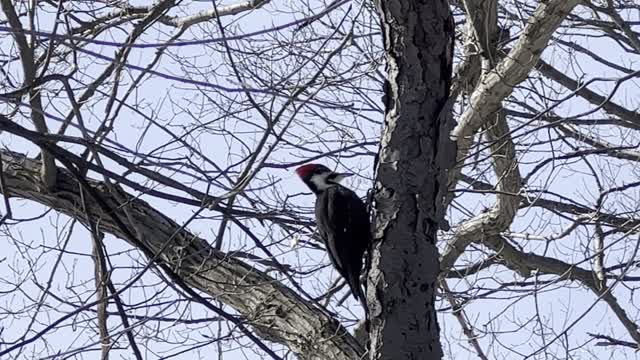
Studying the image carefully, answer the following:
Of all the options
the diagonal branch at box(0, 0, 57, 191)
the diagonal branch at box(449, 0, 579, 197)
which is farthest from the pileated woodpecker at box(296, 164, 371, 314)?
the diagonal branch at box(0, 0, 57, 191)

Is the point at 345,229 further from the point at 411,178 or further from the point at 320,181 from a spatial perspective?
the point at 411,178

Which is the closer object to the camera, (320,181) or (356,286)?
(356,286)

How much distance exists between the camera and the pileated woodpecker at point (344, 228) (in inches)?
176

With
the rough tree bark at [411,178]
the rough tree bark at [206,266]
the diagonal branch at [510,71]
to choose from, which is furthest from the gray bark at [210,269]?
the diagonal branch at [510,71]

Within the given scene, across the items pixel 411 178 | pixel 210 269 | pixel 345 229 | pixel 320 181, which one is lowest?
pixel 411 178

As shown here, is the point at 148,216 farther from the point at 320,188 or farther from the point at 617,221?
the point at 617,221

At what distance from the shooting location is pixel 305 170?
494cm

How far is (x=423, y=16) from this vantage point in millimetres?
3305

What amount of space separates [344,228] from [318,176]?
53cm

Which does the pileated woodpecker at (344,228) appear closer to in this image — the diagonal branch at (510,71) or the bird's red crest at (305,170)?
the bird's red crest at (305,170)

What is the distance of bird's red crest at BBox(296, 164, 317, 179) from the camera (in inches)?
194

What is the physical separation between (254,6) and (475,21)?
140 centimetres

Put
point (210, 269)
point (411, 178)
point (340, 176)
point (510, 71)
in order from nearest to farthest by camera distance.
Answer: point (411, 178), point (210, 269), point (340, 176), point (510, 71)

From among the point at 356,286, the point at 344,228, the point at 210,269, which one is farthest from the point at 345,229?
the point at 210,269
